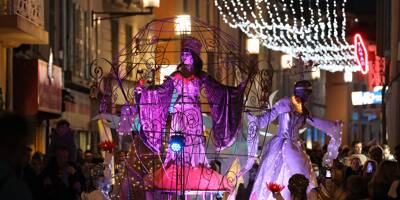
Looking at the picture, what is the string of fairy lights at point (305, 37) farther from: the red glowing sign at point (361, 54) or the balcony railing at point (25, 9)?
the balcony railing at point (25, 9)

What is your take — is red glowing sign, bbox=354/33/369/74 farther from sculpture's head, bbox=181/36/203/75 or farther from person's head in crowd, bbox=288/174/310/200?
person's head in crowd, bbox=288/174/310/200

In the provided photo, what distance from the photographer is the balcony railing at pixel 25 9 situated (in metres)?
19.7

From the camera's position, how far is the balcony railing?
64.6ft

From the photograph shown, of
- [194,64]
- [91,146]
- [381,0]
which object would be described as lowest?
[91,146]

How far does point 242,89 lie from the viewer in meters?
11.8

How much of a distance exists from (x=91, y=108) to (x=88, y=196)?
68.5 ft

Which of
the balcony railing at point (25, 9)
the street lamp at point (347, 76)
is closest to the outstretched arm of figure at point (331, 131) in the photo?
the balcony railing at point (25, 9)

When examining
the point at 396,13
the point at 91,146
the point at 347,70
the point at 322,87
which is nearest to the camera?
the point at 396,13

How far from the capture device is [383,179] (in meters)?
8.58

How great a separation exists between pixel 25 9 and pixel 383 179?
43.6 feet

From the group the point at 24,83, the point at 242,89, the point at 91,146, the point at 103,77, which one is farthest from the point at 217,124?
the point at 91,146

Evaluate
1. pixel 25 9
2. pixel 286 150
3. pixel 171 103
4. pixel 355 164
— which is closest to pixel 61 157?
pixel 171 103

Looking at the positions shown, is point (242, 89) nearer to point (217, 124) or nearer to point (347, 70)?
point (217, 124)

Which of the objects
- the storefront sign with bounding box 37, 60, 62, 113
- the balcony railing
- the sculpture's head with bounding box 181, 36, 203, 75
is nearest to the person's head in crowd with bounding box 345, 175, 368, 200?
the sculpture's head with bounding box 181, 36, 203, 75
